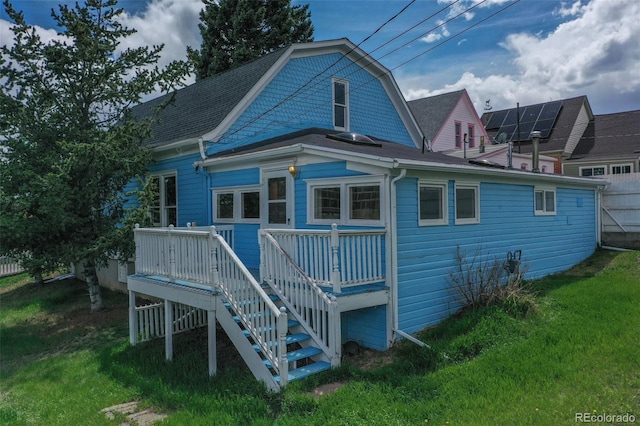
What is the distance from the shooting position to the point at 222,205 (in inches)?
410

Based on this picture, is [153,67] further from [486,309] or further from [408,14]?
[486,309]

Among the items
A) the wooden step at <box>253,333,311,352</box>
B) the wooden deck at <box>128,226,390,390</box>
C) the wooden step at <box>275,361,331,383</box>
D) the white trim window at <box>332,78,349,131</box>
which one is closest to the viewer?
the wooden step at <box>275,361,331,383</box>

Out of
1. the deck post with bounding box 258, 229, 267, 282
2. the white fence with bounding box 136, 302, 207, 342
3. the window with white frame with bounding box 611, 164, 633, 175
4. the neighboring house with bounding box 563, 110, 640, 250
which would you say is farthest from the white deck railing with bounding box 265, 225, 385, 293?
the window with white frame with bounding box 611, 164, 633, 175

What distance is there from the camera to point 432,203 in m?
7.76

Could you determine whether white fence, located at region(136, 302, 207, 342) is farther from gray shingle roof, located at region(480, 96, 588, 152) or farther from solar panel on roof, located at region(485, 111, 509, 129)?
solar panel on roof, located at region(485, 111, 509, 129)

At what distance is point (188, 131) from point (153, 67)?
1.79 m

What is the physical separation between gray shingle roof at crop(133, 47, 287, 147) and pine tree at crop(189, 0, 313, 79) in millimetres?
11540

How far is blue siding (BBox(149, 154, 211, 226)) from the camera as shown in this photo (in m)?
10.7

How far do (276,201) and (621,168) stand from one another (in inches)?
877

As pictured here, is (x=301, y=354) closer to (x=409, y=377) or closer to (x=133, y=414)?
(x=409, y=377)

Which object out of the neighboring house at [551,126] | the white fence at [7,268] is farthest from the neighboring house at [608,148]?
the white fence at [7,268]

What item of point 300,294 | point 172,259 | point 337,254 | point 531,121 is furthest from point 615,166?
point 172,259

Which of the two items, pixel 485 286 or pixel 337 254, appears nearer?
pixel 337 254

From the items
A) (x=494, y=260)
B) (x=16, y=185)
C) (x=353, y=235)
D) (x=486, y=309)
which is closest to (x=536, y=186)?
(x=494, y=260)
